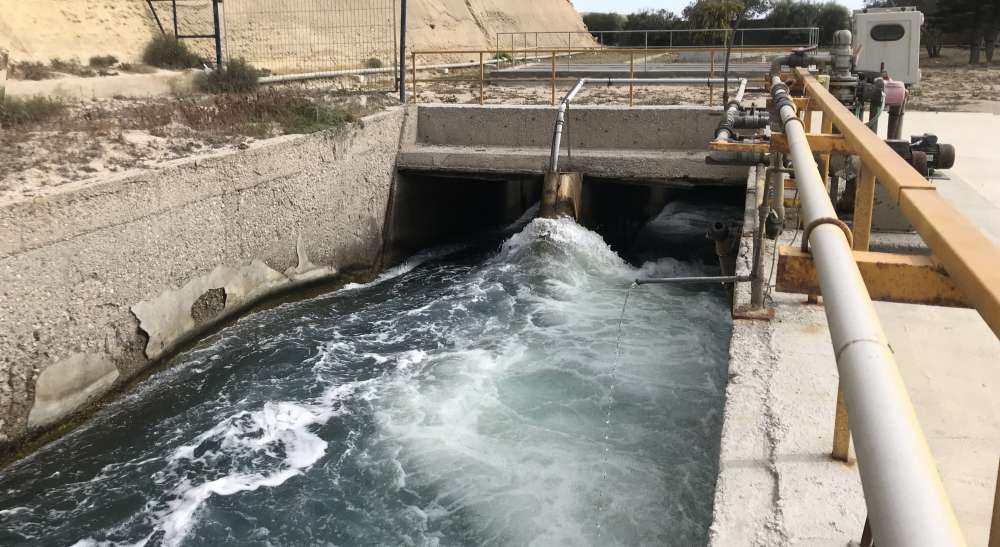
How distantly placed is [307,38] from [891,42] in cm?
1459

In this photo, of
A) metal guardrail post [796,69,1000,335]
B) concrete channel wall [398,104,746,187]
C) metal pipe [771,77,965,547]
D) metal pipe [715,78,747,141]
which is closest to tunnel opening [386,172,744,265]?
concrete channel wall [398,104,746,187]

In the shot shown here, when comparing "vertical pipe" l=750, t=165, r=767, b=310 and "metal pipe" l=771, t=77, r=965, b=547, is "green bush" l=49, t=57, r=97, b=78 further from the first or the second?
"metal pipe" l=771, t=77, r=965, b=547

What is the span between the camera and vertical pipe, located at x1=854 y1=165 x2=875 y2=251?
3898 millimetres

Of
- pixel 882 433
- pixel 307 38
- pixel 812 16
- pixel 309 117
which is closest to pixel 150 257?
pixel 309 117

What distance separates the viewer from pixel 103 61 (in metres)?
15.0

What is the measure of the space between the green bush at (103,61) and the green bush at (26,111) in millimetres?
5770

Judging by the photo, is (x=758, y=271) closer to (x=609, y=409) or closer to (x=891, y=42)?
(x=609, y=409)

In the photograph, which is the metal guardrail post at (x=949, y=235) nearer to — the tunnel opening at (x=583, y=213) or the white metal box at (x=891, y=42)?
the tunnel opening at (x=583, y=213)

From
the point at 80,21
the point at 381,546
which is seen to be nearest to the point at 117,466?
the point at 381,546

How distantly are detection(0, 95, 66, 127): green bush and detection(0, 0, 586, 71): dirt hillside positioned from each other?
19.7 feet

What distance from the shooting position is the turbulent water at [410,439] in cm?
527

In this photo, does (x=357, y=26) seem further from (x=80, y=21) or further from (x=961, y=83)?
(x=961, y=83)

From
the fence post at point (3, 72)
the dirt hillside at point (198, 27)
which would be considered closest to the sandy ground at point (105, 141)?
the fence post at point (3, 72)

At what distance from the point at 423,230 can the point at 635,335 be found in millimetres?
6091
